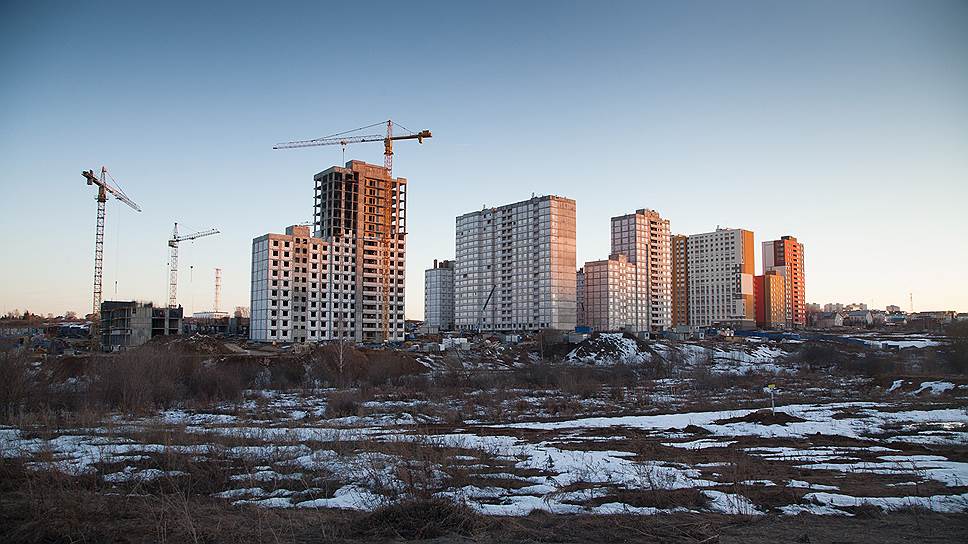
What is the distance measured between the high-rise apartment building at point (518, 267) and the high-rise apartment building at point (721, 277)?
64.2m

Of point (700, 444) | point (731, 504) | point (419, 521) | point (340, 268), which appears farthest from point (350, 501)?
point (340, 268)

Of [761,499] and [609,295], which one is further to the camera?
[609,295]

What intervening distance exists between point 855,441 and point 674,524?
15293 millimetres

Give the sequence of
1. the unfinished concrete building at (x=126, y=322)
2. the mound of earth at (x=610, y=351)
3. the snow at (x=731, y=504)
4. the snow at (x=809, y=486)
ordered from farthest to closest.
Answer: the unfinished concrete building at (x=126, y=322) < the mound of earth at (x=610, y=351) < the snow at (x=809, y=486) < the snow at (x=731, y=504)

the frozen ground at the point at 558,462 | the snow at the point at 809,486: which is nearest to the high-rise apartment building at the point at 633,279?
the frozen ground at the point at 558,462

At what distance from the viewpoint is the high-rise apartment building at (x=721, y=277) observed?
183125mm

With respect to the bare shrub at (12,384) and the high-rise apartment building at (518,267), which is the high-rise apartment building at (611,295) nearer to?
the high-rise apartment building at (518,267)

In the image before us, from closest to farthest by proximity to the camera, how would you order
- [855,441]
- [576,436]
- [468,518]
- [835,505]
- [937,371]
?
[468,518] < [835,505] < [855,441] < [576,436] < [937,371]

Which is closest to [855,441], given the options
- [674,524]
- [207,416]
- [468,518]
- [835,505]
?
[835,505]

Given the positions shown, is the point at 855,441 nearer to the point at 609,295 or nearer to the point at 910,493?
the point at 910,493

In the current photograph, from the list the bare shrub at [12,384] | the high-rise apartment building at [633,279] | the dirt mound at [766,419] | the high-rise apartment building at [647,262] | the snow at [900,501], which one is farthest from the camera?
the high-rise apartment building at [647,262]

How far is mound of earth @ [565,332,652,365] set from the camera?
7994 cm

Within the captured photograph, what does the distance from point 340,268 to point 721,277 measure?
119 metres

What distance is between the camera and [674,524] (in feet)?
36.0
